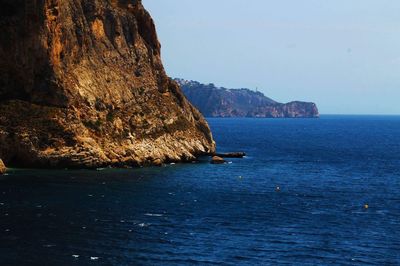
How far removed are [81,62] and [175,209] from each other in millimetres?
63032

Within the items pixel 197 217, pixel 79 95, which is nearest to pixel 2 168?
pixel 79 95

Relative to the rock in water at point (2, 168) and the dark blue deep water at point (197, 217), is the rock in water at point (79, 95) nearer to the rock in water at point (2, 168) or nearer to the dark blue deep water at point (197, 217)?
the dark blue deep water at point (197, 217)

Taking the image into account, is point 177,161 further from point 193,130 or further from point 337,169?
point 337,169

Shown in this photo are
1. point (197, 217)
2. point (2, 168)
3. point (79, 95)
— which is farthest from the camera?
point (79, 95)

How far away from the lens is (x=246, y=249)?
6500cm

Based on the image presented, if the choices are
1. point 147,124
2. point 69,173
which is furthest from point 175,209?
point 147,124

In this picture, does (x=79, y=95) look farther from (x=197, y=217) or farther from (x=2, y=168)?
(x=197, y=217)

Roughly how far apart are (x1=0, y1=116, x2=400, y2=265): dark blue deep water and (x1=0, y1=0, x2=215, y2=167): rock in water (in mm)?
7662

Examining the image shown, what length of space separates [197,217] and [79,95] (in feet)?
196

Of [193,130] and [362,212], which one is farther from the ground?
[193,130]

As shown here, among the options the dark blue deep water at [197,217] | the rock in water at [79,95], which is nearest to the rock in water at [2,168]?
the dark blue deep water at [197,217]

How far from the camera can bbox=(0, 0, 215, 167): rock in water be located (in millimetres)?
120875

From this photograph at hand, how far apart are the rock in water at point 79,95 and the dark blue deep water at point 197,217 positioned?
7.66 meters

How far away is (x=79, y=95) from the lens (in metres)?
130
